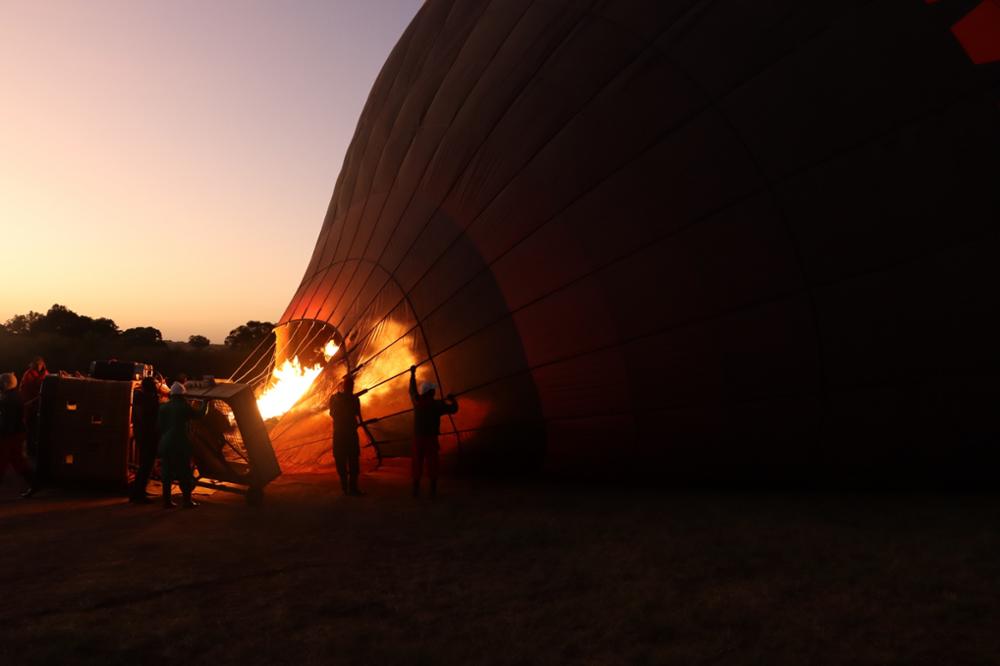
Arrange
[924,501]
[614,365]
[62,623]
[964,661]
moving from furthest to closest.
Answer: [614,365] → [924,501] → [62,623] → [964,661]

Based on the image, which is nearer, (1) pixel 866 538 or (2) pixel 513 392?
(1) pixel 866 538

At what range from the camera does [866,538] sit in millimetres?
3971

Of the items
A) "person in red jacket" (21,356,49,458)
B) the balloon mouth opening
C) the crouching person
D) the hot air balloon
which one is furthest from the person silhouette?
"person in red jacket" (21,356,49,458)

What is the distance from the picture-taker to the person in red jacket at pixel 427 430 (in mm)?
5449

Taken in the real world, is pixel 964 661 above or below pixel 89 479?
below

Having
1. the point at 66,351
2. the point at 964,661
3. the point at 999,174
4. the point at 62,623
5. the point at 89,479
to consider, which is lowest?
the point at 964,661

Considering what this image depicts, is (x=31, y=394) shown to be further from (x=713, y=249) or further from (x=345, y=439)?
(x=713, y=249)

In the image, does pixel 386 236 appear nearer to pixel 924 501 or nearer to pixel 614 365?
pixel 614 365

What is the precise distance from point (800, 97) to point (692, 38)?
905 mm

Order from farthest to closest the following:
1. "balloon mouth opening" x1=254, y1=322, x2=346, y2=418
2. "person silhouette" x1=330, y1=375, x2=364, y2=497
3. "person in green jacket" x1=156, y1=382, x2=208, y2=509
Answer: "balloon mouth opening" x1=254, y1=322, x2=346, y2=418, "person silhouette" x1=330, y1=375, x2=364, y2=497, "person in green jacket" x1=156, y1=382, x2=208, y2=509

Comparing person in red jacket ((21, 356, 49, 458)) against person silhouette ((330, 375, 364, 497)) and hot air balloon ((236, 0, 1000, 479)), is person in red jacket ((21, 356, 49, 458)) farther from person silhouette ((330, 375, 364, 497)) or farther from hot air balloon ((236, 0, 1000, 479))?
hot air balloon ((236, 0, 1000, 479))

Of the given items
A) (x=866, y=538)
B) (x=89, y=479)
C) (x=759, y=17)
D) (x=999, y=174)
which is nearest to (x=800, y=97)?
(x=759, y=17)

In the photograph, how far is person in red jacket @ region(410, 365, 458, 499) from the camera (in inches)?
215

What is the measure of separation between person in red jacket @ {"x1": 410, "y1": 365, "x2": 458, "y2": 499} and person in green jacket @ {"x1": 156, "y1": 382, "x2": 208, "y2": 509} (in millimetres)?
1750
